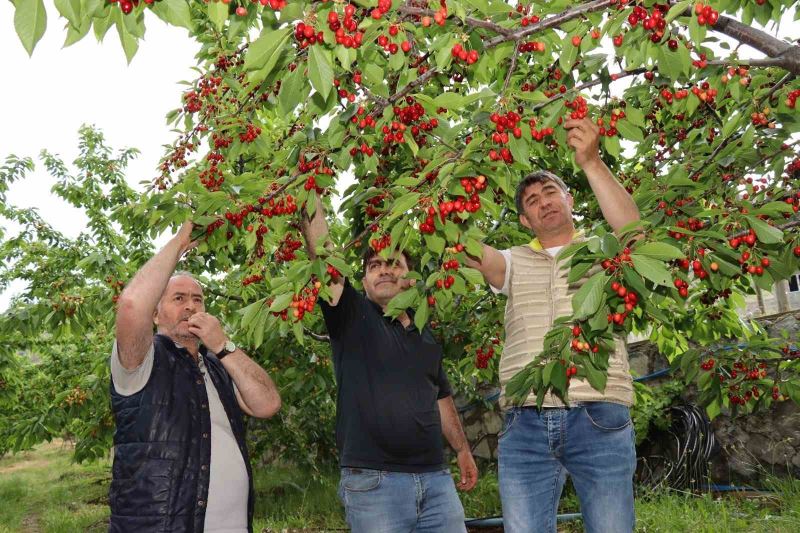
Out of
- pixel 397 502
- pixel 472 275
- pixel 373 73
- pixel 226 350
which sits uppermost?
pixel 373 73

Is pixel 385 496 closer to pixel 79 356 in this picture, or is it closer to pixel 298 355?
pixel 298 355

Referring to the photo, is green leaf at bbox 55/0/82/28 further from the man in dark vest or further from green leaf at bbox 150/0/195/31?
the man in dark vest

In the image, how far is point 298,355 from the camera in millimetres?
5281

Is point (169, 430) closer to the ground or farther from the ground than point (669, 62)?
closer to the ground

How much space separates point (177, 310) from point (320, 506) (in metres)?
5.52

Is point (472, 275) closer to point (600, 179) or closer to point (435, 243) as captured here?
point (435, 243)

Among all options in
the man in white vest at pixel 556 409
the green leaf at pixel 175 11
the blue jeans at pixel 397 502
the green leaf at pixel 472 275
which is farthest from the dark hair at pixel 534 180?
the green leaf at pixel 175 11

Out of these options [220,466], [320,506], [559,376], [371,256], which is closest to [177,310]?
[220,466]

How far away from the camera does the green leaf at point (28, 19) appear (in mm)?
1188

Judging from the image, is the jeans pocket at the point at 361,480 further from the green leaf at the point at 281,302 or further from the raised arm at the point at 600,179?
the raised arm at the point at 600,179

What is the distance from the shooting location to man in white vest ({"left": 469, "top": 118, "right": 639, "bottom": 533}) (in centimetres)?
232

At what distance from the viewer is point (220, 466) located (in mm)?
2604

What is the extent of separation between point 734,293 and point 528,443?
1.76 meters

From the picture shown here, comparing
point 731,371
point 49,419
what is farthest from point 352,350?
point 49,419
